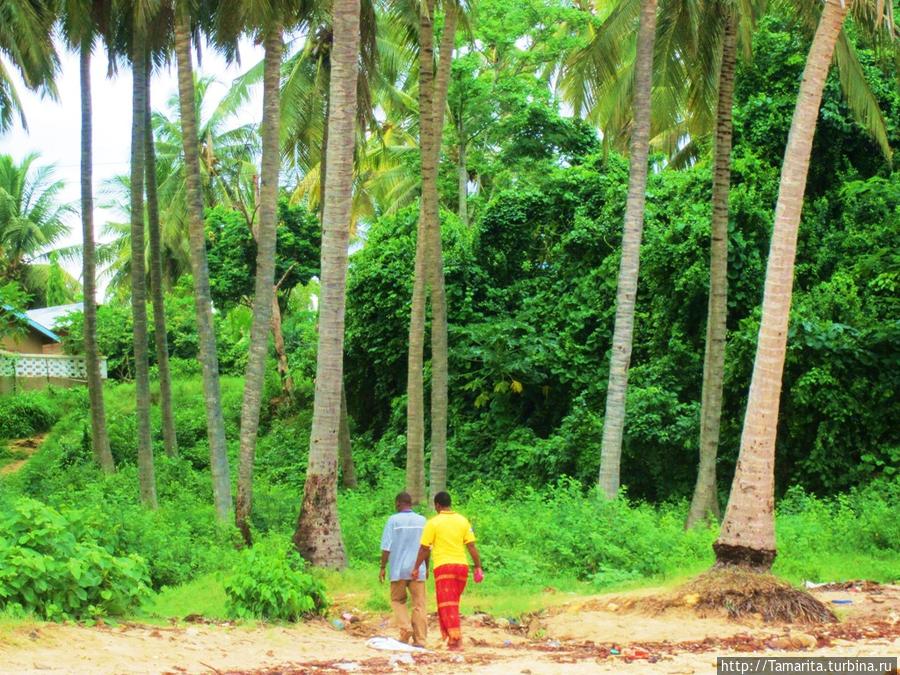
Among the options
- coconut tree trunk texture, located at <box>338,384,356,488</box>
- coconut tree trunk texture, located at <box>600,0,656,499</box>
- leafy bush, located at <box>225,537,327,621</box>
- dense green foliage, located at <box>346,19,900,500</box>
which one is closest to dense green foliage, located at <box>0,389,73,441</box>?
dense green foliage, located at <box>346,19,900,500</box>

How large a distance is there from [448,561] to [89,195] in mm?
12872

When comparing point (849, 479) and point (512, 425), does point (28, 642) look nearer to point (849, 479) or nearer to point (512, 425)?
point (849, 479)

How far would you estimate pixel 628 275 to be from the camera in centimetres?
1448

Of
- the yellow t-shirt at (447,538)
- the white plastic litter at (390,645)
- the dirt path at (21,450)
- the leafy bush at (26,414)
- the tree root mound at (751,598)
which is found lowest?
the white plastic litter at (390,645)

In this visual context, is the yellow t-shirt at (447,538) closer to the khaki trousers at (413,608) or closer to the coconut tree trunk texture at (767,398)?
the khaki trousers at (413,608)

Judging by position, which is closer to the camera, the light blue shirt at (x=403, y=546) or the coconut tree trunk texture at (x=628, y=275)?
the light blue shirt at (x=403, y=546)

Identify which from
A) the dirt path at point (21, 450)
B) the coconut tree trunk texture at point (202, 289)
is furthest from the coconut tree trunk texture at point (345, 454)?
the dirt path at point (21, 450)

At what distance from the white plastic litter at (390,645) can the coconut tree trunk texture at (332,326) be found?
2.89m

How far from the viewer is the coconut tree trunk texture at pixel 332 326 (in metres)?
11.9

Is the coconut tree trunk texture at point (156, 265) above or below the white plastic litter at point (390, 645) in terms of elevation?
above

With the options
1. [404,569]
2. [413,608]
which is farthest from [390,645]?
[404,569]

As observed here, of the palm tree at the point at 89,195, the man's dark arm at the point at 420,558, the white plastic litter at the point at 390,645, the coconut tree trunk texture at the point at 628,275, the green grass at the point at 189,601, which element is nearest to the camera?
the white plastic litter at the point at 390,645

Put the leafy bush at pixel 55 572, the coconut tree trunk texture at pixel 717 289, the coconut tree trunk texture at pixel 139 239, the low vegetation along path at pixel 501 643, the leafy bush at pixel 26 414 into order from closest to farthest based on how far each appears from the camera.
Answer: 1. the low vegetation along path at pixel 501 643
2. the leafy bush at pixel 55 572
3. the coconut tree trunk texture at pixel 717 289
4. the coconut tree trunk texture at pixel 139 239
5. the leafy bush at pixel 26 414

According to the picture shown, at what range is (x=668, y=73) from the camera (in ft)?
55.7
